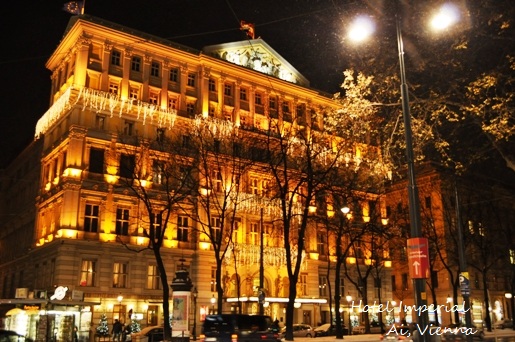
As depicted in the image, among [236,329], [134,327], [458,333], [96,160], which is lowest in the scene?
[458,333]

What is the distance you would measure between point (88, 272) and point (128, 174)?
9.28m

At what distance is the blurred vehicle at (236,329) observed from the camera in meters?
23.3

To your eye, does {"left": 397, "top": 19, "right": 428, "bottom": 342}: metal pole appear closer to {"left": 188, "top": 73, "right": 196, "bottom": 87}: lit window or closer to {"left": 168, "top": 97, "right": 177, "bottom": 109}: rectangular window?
{"left": 168, "top": 97, "right": 177, "bottom": 109}: rectangular window

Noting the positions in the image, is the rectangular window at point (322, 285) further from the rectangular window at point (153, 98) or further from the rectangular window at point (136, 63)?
the rectangular window at point (136, 63)

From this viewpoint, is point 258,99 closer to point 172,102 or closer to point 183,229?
point 172,102

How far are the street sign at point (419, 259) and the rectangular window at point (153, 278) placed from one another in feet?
124

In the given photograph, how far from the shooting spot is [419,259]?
12203mm

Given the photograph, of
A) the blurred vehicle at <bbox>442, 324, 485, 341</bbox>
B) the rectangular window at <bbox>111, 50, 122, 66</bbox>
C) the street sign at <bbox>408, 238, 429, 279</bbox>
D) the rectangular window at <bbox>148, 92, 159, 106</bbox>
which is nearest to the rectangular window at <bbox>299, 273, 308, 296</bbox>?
the blurred vehicle at <bbox>442, 324, 485, 341</bbox>

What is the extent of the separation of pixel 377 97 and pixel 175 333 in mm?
14673

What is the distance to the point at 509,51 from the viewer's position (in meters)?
14.5

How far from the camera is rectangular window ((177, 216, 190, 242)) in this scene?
162 feet

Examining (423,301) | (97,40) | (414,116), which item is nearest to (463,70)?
(414,116)

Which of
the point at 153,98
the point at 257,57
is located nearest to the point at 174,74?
the point at 153,98

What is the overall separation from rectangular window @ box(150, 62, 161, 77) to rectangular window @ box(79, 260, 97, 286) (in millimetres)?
19085
